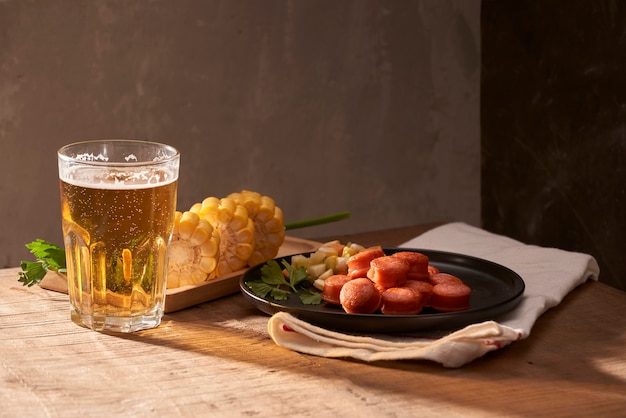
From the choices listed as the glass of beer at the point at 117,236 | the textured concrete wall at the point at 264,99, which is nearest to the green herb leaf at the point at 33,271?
the glass of beer at the point at 117,236

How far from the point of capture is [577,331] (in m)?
1.17

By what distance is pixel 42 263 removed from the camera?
1334 mm

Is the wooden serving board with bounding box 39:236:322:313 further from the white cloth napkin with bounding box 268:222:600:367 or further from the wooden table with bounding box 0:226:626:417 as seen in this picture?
the white cloth napkin with bounding box 268:222:600:367

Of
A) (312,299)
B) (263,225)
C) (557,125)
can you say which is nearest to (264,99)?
(557,125)

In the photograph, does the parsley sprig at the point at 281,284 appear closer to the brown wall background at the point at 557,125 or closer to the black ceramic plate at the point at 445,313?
the black ceramic plate at the point at 445,313

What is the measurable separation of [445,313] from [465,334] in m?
0.07

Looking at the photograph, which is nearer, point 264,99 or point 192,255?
point 192,255

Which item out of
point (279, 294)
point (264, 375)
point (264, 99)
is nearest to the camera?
point (264, 375)

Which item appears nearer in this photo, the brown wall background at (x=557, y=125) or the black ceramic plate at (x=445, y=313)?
the black ceramic plate at (x=445, y=313)

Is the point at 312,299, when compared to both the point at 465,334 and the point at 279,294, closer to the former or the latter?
the point at 279,294

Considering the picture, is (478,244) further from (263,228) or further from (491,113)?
(491,113)

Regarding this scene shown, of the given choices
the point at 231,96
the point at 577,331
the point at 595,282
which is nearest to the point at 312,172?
the point at 231,96

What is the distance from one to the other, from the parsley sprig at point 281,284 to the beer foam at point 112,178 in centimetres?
21

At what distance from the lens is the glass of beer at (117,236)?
1.12 metres
